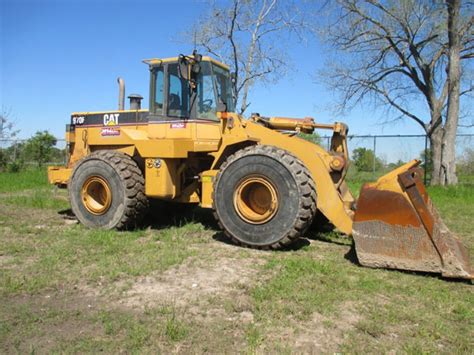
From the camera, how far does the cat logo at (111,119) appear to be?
779 cm

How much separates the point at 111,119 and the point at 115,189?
157 centimetres

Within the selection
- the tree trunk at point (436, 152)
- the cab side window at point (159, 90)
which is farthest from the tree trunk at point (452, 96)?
the cab side window at point (159, 90)

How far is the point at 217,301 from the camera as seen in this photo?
13.2 ft

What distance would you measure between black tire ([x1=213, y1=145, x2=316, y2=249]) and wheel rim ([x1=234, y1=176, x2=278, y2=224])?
26mm

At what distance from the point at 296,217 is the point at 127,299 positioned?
7.42 feet

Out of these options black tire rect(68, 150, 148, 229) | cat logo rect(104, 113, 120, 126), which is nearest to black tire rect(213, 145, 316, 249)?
black tire rect(68, 150, 148, 229)

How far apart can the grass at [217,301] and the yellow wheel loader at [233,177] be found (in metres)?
0.33

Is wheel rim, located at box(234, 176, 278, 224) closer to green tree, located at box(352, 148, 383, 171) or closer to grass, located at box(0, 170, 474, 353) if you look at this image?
grass, located at box(0, 170, 474, 353)

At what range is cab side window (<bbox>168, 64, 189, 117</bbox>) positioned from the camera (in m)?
7.01

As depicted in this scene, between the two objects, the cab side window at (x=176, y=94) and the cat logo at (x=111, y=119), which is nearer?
the cab side window at (x=176, y=94)

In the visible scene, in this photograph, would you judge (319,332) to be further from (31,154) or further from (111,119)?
(31,154)

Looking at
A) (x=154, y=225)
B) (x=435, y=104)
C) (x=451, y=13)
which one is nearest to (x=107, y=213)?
(x=154, y=225)

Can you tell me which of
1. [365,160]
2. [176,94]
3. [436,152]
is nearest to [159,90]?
[176,94]

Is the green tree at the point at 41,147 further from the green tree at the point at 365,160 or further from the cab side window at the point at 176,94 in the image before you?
the cab side window at the point at 176,94
